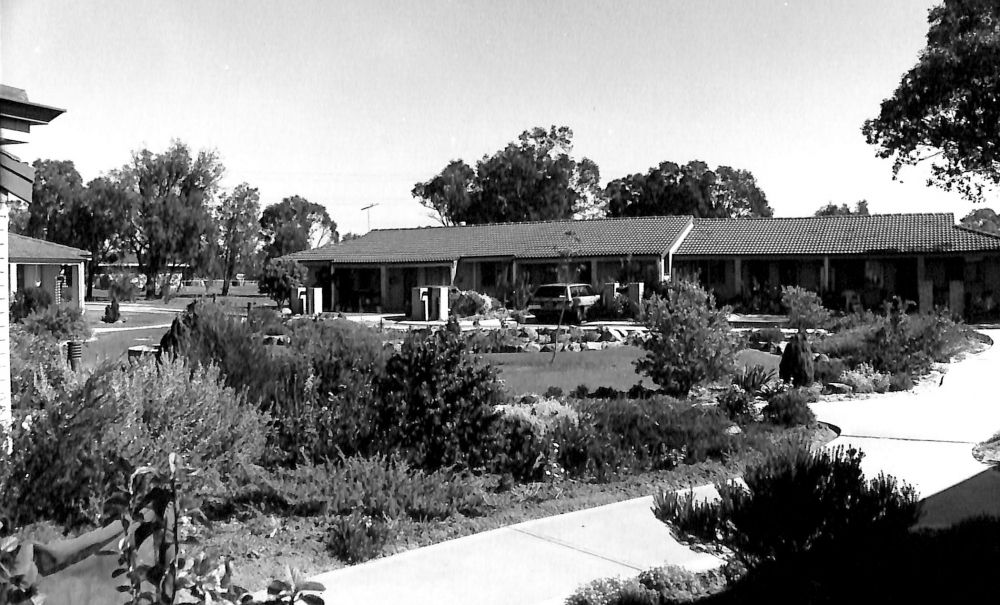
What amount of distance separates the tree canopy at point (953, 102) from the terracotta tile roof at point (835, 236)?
2471 mm

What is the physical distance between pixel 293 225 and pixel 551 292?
211 ft

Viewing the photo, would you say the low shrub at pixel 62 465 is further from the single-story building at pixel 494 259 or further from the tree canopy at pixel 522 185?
the tree canopy at pixel 522 185

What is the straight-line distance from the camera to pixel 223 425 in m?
7.31

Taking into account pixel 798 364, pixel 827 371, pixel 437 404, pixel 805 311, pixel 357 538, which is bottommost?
pixel 357 538

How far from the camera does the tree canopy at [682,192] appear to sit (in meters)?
81.2

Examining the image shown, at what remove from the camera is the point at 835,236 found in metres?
42.0

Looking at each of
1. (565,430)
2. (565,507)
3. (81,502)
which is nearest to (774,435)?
(565,430)

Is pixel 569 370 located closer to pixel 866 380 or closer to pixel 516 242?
pixel 866 380

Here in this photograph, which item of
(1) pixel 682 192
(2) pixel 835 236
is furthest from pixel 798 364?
(1) pixel 682 192

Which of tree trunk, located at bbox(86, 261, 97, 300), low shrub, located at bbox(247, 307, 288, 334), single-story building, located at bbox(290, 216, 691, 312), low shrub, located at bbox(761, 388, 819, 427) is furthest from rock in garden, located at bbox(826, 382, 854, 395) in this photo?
tree trunk, located at bbox(86, 261, 97, 300)

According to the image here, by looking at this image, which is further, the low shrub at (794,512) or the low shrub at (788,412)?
the low shrub at (788,412)

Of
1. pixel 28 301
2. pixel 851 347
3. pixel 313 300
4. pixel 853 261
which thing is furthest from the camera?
pixel 313 300

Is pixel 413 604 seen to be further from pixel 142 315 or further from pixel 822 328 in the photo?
pixel 142 315

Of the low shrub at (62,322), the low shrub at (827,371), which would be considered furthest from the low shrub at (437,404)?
the low shrub at (62,322)
